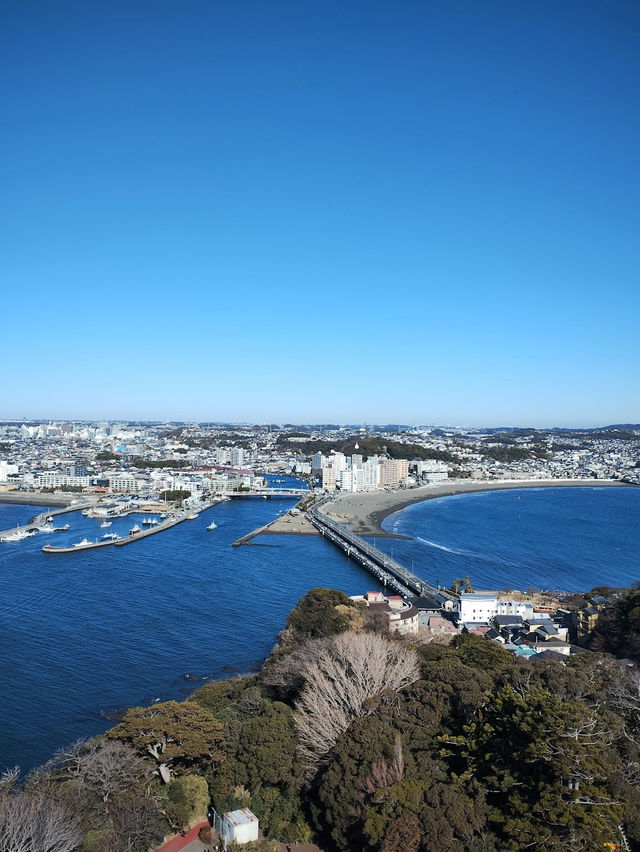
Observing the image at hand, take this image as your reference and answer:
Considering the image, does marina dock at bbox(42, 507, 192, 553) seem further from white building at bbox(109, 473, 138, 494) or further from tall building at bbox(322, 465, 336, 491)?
tall building at bbox(322, 465, 336, 491)

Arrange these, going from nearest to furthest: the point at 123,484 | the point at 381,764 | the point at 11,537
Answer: the point at 381,764
the point at 11,537
the point at 123,484

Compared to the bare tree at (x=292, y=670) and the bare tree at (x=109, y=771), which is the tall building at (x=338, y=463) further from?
the bare tree at (x=109, y=771)

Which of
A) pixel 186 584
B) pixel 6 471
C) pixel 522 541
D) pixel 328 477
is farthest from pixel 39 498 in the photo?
pixel 522 541

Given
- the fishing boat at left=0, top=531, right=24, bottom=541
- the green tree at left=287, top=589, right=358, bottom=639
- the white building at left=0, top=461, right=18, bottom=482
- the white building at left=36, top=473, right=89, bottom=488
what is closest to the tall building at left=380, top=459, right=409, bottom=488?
the white building at left=36, top=473, right=89, bottom=488

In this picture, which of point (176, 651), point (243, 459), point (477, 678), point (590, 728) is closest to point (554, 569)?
point (176, 651)

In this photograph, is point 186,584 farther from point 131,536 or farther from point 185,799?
point 185,799

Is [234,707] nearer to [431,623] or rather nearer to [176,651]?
[176,651]
